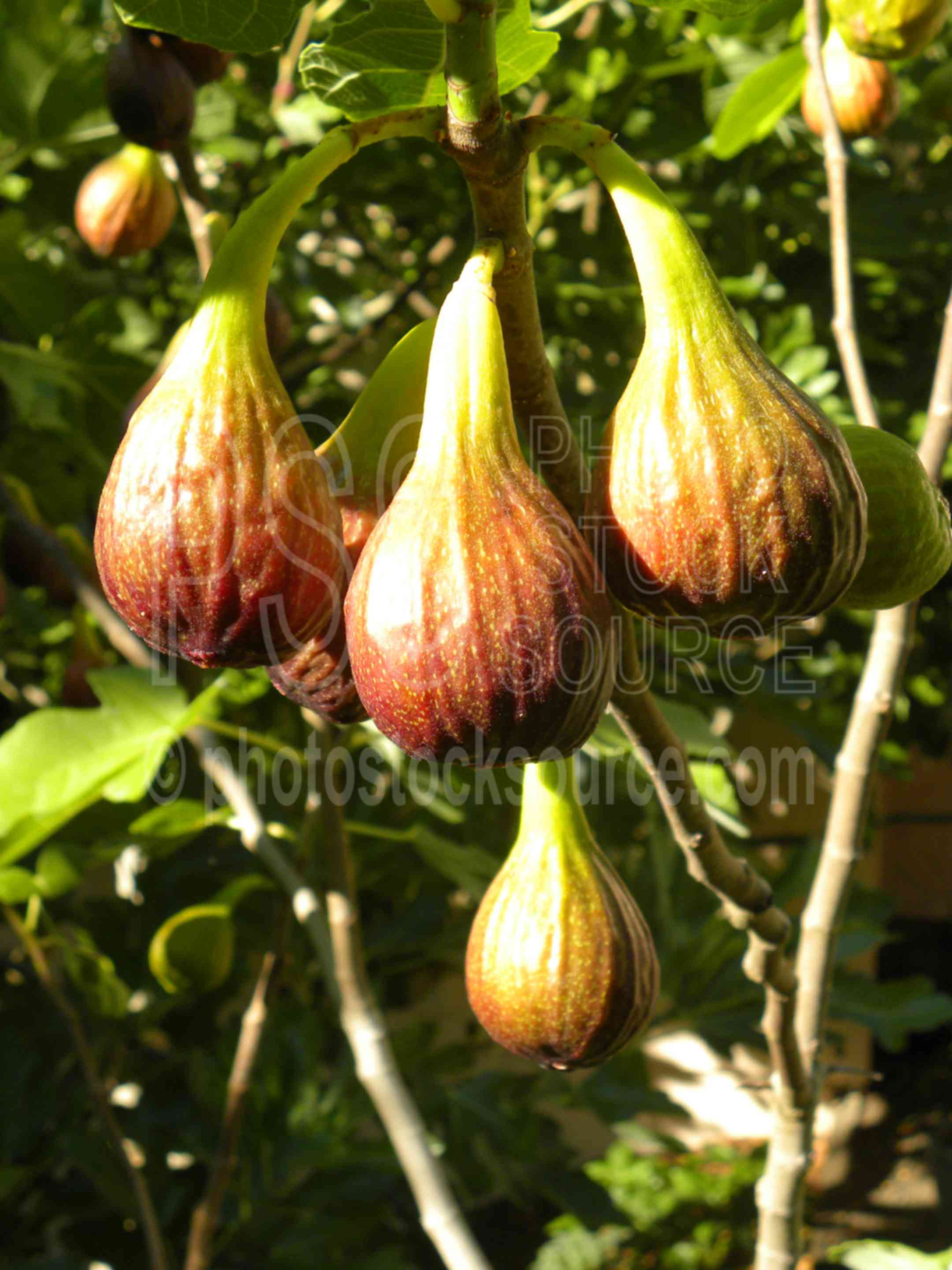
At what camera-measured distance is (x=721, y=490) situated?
1.46 ft

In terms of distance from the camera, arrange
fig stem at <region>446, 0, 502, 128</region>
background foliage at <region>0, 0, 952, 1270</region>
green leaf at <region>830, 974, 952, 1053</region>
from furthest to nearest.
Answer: green leaf at <region>830, 974, 952, 1053</region>
background foliage at <region>0, 0, 952, 1270</region>
fig stem at <region>446, 0, 502, 128</region>

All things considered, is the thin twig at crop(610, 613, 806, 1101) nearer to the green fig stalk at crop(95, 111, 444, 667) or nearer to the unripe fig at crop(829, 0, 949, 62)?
the green fig stalk at crop(95, 111, 444, 667)

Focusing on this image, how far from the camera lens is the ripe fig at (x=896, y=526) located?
1.83 feet

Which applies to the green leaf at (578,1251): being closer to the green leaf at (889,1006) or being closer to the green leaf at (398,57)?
the green leaf at (889,1006)

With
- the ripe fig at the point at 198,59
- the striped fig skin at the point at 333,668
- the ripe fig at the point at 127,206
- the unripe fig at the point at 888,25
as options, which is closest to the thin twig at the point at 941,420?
the unripe fig at the point at 888,25

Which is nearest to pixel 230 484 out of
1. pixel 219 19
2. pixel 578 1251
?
pixel 219 19

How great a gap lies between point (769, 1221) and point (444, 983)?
91.0 inches

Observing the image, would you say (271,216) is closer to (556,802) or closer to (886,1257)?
(556,802)

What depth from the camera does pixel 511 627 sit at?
445 mm

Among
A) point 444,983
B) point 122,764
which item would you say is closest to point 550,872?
point 122,764

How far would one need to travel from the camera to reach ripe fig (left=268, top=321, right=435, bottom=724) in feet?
1.82

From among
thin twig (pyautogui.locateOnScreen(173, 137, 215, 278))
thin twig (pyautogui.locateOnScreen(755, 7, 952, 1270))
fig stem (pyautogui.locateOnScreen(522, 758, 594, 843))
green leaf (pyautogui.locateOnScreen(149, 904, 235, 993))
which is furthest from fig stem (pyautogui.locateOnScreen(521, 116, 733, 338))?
green leaf (pyautogui.locateOnScreen(149, 904, 235, 993))

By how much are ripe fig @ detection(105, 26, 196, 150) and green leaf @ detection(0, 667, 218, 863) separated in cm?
54

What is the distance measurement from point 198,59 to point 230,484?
96cm
